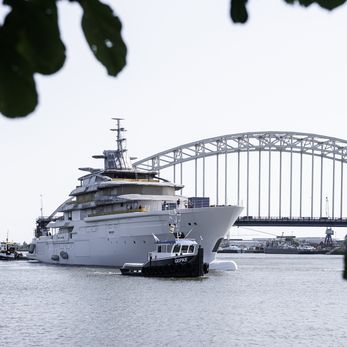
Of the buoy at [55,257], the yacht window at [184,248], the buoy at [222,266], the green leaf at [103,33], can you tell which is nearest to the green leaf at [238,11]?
the green leaf at [103,33]

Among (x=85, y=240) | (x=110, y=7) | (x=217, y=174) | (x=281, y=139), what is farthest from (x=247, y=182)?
(x=110, y=7)

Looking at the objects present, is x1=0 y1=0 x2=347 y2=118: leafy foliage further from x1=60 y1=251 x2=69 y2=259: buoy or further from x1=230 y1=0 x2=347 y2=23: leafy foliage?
x1=60 y1=251 x2=69 y2=259: buoy

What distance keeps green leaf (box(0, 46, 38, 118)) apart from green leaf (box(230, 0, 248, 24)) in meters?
0.51

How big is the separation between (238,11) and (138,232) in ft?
201

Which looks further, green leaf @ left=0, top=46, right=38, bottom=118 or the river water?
the river water

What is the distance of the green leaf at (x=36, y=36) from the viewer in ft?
4.59

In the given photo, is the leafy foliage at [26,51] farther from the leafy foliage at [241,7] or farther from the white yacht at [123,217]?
the white yacht at [123,217]

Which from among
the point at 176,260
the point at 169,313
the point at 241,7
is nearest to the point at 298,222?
the point at 176,260

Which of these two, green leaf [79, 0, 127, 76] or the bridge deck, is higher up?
green leaf [79, 0, 127, 76]

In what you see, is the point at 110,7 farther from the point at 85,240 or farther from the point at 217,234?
the point at 85,240

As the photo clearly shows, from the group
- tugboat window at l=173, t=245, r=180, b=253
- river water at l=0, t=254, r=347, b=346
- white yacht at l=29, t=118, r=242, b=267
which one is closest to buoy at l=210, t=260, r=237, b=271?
white yacht at l=29, t=118, r=242, b=267

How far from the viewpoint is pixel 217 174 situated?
12194 cm

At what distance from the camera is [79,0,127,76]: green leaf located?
158cm

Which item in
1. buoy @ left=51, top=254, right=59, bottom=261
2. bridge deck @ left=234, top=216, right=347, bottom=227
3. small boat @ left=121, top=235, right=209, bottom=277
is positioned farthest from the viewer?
bridge deck @ left=234, top=216, right=347, bottom=227
